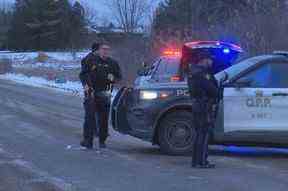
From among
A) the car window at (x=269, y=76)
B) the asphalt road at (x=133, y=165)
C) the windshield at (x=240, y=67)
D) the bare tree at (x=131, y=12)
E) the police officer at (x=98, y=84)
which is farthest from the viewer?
the bare tree at (x=131, y=12)

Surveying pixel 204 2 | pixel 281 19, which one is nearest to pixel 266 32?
pixel 281 19

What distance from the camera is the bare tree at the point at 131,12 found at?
42.2m

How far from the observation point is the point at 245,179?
9461 mm

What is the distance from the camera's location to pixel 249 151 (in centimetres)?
1241

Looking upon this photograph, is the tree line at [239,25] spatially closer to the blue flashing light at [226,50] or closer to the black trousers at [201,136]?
the blue flashing light at [226,50]

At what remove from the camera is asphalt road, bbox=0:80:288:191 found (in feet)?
29.8

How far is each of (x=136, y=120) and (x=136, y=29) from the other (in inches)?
1162

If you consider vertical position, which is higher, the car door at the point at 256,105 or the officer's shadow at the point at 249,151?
the car door at the point at 256,105

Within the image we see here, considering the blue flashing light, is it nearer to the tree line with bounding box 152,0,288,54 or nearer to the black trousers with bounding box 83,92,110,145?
the black trousers with bounding box 83,92,110,145


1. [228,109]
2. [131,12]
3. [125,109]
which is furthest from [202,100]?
[131,12]

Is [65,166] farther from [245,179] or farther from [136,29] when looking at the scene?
[136,29]

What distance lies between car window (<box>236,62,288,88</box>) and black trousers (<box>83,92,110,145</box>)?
2305 mm

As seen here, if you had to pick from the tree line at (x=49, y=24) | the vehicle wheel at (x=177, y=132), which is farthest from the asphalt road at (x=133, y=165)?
the tree line at (x=49, y=24)

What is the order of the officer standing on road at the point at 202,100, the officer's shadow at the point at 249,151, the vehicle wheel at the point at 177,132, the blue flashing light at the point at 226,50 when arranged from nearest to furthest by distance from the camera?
the officer standing on road at the point at 202,100, the vehicle wheel at the point at 177,132, the officer's shadow at the point at 249,151, the blue flashing light at the point at 226,50
